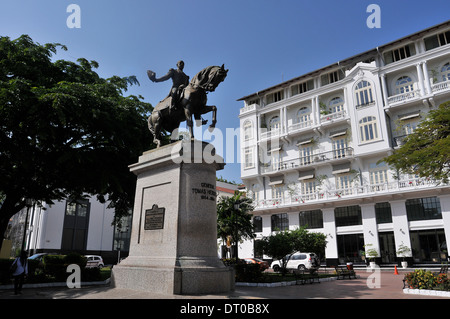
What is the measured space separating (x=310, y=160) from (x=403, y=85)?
1210 cm

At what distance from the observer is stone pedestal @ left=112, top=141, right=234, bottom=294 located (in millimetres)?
7688

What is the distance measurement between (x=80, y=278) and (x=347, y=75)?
3274cm

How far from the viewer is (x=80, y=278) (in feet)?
43.3

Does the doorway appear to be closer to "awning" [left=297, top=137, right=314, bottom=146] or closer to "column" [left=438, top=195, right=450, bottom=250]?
"column" [left=438, top=195, right=450, bottom=250]

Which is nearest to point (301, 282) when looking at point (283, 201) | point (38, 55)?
point (38, 55)

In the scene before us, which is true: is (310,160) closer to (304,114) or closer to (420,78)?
(304,114)

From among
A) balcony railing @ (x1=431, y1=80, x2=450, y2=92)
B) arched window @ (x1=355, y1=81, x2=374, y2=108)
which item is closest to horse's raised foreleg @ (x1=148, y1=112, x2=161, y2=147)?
arched window @ (x1=355, y1=81, x2=374, y2=108)

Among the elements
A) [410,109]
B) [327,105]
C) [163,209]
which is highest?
[327,105]

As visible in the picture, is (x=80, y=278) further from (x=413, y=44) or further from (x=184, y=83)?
(x=413, y=44)

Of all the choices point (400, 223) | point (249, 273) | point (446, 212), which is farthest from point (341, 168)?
point (249, 273)

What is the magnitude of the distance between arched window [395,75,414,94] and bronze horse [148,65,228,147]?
29602 mm

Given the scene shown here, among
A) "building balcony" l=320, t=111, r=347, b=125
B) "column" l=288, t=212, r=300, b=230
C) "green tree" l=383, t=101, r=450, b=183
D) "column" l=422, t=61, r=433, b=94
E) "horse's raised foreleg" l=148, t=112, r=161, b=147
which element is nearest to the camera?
"horse's raised foreleg" l=148, t=112, r=161, b=147

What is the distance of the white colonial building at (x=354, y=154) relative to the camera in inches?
1165
